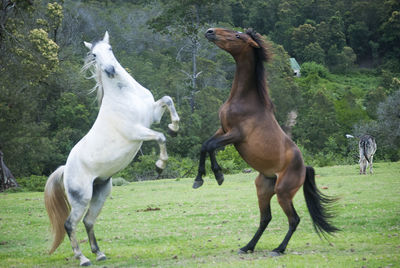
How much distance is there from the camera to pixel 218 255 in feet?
23.9

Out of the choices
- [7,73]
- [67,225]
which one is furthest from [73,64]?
[67,225]

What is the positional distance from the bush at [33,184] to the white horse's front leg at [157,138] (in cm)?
1580

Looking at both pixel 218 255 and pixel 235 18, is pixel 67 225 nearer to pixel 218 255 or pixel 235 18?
pixel 218 255

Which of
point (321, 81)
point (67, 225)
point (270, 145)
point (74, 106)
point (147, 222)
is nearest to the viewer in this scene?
point (270, 145)

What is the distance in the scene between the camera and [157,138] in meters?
6.81

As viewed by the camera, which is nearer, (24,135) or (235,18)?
(24,135)

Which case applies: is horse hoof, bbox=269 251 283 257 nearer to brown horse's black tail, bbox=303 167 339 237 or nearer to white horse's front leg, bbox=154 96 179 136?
brown horse's black tail, bbox=303 167 339 237

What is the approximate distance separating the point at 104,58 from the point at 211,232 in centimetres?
416

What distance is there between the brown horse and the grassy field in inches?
37.7

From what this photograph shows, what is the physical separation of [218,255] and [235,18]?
161 feet

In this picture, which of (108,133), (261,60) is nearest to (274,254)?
(261,60)

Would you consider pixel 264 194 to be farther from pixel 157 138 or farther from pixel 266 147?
pixel 157 138

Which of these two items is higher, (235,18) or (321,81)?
(235,18)

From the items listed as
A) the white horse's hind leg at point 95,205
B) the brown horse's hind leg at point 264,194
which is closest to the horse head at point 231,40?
the brown horse's hind leg at point 264,194
